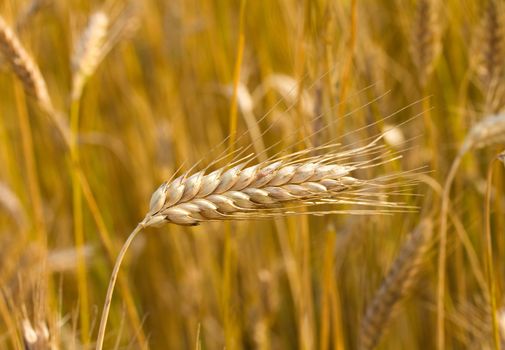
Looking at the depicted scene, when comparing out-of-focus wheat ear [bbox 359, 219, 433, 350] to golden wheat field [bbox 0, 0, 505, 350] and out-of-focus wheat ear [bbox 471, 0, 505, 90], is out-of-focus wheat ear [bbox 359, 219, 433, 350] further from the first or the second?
out-of-focus wheat ear [bbox 471, 0, 505, 90]

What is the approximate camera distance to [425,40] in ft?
3.92

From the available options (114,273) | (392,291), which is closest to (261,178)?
(114,273)

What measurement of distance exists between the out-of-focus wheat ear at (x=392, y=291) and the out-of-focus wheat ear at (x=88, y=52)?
25.3 inches

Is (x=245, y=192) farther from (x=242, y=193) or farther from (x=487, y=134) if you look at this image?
(x=487, y=134)

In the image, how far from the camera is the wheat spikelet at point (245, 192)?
704mm

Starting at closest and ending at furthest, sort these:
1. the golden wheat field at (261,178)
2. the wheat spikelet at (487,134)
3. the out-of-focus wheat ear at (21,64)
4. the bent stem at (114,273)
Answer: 1. the bent stem at (114,273)
2. the golden wheat field at (261,178)
3. the wheat spikelet at (487,134)
4. the out-of-focus wheat ear at (21,64)

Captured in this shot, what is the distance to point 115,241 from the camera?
1.97 metres

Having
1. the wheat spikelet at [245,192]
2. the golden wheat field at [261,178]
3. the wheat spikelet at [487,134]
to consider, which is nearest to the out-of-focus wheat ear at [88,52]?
the golden wheat field at [261,178]

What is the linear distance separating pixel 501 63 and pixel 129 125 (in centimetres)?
126

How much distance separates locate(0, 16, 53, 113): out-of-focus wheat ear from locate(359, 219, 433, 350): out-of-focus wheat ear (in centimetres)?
64

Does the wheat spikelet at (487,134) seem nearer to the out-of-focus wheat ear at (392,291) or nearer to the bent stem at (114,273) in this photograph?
the out-of-focus wheat ear at (392,291)

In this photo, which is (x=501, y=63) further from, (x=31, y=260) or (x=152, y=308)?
(x=152, y=308)

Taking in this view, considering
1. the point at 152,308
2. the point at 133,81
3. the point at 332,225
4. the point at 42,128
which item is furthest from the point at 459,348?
the point at 42,128

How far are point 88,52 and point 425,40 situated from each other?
62 centimetres
